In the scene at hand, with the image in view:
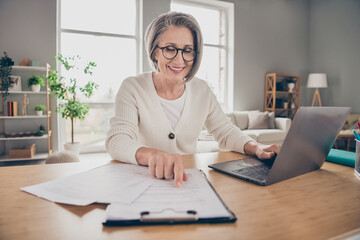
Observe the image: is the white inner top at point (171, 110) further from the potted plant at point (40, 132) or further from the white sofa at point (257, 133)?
the potted plant at point (40, 132)

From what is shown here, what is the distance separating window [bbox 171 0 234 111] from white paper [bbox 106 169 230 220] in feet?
16.0

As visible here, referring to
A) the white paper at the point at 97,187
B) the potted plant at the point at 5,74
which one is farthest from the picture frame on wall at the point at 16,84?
the white paper at the point at 97,187

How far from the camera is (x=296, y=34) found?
243 inches

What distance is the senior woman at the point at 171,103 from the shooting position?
116cm

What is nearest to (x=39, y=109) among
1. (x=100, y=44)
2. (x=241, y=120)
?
(x=100, y=44)

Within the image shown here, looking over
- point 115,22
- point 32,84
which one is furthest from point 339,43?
point 32,84

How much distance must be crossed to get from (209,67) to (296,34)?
2638mm

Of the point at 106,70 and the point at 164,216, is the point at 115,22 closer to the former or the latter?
the point at 106,70

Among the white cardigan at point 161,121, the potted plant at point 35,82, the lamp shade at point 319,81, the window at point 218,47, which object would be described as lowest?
the white cardigan at point 161,121

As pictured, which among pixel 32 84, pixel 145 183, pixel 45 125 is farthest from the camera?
pixel 45 125

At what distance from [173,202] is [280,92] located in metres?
Result: 5.58

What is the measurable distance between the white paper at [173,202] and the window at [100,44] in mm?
4248

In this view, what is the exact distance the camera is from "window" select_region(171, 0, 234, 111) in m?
5.37

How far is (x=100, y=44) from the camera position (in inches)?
179
